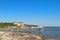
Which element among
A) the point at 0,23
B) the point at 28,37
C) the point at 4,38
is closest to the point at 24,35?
the point at 28,37

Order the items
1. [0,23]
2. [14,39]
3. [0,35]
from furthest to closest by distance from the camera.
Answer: [0,23], [0,35], [14,39]

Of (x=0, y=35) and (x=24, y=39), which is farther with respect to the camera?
(x=0, y=35)

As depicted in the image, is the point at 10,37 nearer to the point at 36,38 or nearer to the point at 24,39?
the point at 24,39

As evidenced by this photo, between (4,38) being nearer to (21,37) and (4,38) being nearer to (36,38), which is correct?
(21,37)

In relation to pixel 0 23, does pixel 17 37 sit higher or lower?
lower

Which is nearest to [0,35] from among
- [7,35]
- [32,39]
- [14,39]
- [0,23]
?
[7,35]

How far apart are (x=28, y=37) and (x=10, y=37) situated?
3.09 metres

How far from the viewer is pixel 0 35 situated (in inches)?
1361

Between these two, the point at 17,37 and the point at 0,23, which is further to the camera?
the point at 0,23

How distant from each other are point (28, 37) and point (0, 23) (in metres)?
122

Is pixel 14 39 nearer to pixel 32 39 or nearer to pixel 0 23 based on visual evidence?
pixel 32 39

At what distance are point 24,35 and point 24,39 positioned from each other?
1.44 meters

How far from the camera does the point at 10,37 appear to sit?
3241 cm

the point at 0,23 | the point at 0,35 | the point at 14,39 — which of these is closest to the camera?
the point at 14,39
